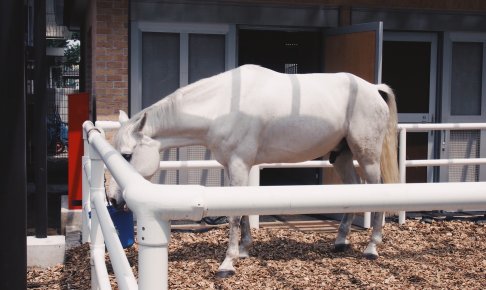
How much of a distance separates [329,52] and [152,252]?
23.2 ft

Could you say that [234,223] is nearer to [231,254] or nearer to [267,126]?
[231,254]

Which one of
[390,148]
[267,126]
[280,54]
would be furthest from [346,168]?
[280,54]

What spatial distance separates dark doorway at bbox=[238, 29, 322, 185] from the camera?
10.0 m

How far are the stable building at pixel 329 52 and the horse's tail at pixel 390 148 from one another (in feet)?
3.04

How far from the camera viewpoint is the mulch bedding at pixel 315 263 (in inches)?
193

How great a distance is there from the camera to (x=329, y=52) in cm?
813

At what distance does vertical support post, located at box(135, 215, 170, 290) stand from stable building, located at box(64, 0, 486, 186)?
19.6ft

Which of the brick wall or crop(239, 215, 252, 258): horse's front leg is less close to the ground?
the brick wall

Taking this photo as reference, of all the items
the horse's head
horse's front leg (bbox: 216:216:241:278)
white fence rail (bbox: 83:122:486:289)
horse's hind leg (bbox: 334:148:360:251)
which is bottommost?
horse's front leg (bbox: 216:216:241:278)

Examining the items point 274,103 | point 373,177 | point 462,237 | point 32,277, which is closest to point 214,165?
point 274,103

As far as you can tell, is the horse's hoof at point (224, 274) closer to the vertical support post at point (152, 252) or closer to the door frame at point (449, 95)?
the vertical support post at point (152, 252)

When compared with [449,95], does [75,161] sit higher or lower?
lower

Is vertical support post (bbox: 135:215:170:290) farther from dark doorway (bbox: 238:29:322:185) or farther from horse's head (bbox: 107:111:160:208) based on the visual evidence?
dark doorway (bbox: 238:29:322:185)

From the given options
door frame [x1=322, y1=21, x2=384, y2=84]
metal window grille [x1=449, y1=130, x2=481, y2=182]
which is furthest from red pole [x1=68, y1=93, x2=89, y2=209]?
metal window grille [x1=449, y1=130, x2=481, y2=182]
